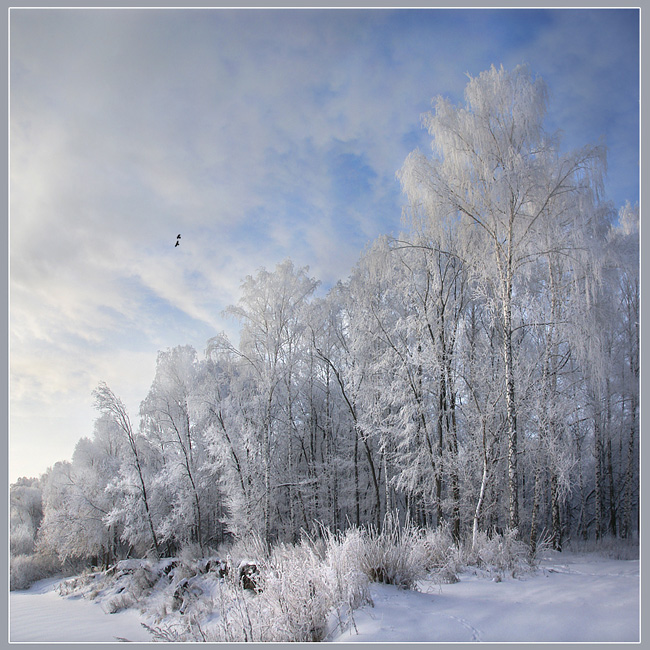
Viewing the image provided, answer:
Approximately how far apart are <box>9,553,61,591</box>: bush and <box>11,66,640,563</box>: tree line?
5.25 m

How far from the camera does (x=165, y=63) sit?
521cm

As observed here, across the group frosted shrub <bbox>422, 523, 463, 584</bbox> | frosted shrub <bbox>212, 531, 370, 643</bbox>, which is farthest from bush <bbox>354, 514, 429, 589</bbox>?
frosted shrub <bbox>422, 523, 463, 584</bbox>

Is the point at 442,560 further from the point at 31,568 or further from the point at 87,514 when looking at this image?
the point at 31,568

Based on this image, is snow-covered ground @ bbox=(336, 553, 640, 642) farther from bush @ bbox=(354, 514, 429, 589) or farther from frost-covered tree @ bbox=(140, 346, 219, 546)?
frost-covered tree @ bbox=(140, 346, 219, 546)

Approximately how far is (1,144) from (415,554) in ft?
20.6

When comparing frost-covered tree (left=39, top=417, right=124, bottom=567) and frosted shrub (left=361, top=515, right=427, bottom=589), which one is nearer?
frosted shrub (left=361, top=515, right=427, bottom=589)

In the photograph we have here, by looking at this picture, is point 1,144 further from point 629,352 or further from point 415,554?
point 629,352

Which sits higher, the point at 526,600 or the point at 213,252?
the point at 213,252

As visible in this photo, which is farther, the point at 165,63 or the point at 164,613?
the point at 164,613

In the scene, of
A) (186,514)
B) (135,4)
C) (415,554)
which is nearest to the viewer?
(415,554)

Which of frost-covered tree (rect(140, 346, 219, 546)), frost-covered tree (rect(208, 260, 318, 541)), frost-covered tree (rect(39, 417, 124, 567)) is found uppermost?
frost-covered tree (rect(208, 260, 318, 541))

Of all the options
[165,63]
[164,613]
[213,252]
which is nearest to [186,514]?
[164,613]

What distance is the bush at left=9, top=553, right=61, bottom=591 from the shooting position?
17234 mm

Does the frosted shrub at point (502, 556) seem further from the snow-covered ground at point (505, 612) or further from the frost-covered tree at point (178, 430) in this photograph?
the frost-covered tree at point (178, 430)
